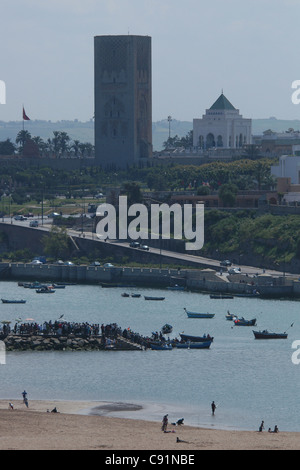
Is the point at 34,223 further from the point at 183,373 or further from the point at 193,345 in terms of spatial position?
the point at 183,373

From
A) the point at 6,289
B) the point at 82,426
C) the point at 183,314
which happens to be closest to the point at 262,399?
the point at 82,426

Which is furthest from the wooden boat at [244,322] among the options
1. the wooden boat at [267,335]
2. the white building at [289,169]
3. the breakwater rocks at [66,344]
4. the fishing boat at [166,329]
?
the white building at [289,169]

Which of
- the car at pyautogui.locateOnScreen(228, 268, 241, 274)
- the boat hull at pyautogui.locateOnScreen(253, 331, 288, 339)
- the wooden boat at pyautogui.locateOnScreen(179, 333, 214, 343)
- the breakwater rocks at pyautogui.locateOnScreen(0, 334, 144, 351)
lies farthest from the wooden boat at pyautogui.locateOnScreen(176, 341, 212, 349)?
the car at pyautogui.locateOnScreen(228, 268, 241, 274)

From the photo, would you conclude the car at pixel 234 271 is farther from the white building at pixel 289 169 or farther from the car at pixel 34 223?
the white building at pixel 289 169

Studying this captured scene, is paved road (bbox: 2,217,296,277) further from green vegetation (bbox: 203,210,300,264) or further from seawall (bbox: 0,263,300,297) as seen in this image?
seawall (bbox: 0,263,300,297)

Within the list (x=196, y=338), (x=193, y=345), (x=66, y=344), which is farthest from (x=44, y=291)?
(x=193, y=345)

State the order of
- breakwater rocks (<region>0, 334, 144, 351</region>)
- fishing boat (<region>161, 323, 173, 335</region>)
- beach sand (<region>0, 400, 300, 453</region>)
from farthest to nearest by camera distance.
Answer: fishing boat (<region>161, 323, 173, 335</region>) → breakwater rocks (<region>0, 334, 144, 351</region>) → beach sand (<region>0, 400, 300, 453</region>)
